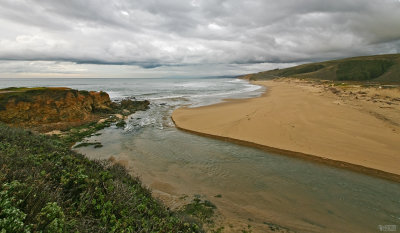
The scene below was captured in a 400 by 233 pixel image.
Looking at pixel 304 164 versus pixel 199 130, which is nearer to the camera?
pixel 304 164

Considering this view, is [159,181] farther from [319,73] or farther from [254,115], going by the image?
[319,73]

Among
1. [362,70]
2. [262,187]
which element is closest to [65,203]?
[262,187]

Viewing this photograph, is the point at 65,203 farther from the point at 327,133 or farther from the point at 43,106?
the point at 43,106

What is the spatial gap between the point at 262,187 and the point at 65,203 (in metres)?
5.87

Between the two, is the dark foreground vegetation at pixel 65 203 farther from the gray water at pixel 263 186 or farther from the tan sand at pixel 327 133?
the tan sand at pixel 327 133

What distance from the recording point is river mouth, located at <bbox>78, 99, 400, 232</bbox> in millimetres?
4867

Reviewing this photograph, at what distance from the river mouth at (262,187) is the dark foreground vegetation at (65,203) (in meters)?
2.08

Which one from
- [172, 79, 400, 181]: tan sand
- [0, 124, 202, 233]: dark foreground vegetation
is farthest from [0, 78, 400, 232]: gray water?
[0, 124, 202, 233]: dark foreground vegetation

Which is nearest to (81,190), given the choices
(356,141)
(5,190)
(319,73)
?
(5,190)

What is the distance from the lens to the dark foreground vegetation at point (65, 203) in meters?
2.27

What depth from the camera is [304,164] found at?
8.04 meters

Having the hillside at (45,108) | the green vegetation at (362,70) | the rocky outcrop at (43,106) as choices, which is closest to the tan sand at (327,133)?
the hillside at (45,108)

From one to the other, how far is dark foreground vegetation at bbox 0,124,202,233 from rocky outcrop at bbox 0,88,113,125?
12353mm

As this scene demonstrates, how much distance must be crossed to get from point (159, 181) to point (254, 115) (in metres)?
11.4
